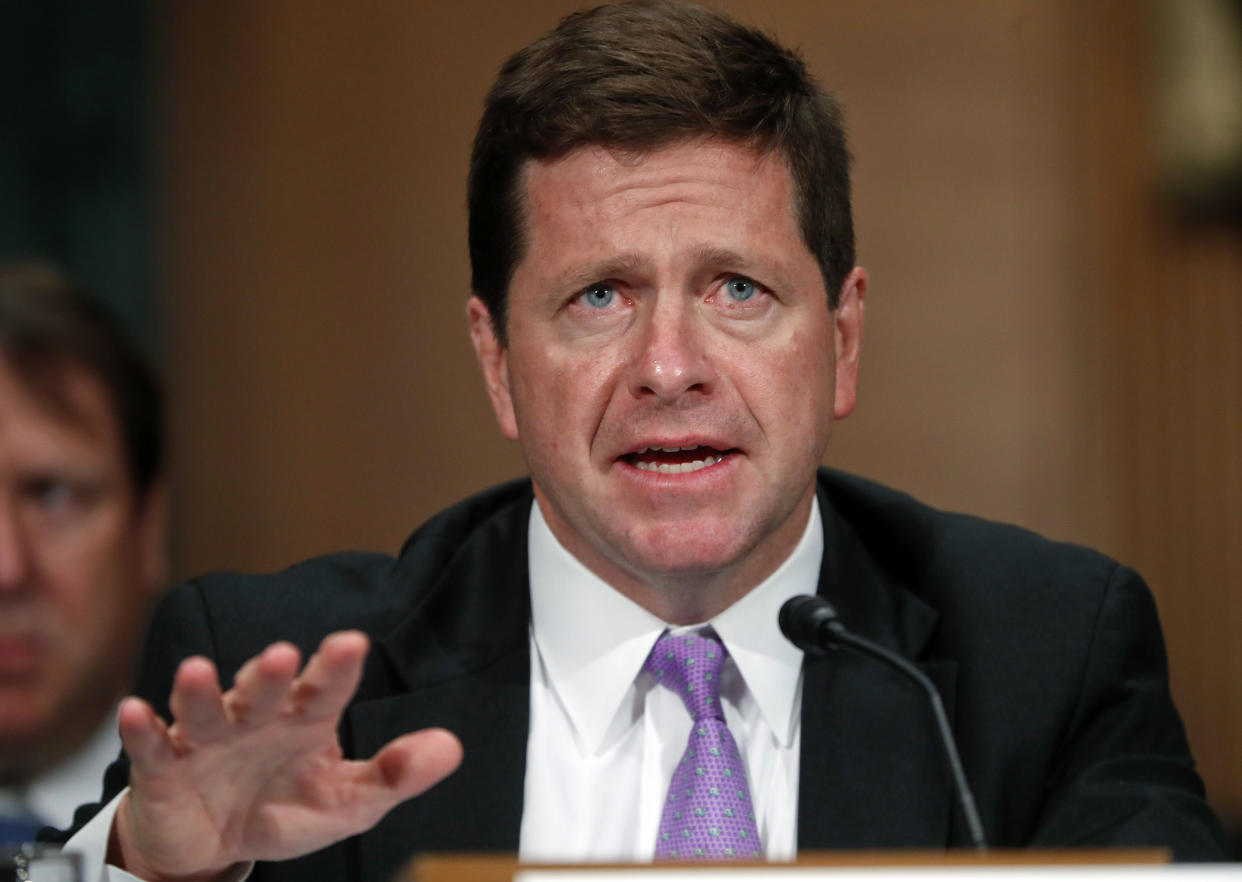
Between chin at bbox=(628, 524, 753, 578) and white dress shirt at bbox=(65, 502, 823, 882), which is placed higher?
chin at bbox=(628, 524, 753, 578)

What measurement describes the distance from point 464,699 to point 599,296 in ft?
1.81

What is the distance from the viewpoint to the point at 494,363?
220 cm

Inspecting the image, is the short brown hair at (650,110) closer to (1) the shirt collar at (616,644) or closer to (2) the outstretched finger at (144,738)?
(1) the shirt collar at (616,644)

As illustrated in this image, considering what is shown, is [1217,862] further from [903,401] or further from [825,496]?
[903,401]

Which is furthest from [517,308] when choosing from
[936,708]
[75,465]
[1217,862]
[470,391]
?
[470,391]

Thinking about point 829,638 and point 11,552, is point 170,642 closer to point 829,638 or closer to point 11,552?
point 829,638

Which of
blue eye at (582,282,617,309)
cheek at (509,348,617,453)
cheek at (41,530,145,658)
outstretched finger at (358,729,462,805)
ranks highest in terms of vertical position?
blue eye at (582,282,617,309)

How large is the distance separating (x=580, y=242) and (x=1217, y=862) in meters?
1.05

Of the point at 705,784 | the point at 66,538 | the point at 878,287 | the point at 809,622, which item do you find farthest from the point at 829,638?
the point at 878,287

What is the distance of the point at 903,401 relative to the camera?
4.03 meters

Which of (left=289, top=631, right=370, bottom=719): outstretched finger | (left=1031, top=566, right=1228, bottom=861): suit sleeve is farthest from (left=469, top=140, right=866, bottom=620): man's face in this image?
(left=289, top=631, right=370, bottom=719): outstretched finger

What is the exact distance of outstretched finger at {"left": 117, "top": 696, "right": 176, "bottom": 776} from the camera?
1.34 metres

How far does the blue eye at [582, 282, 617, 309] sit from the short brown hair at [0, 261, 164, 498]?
1.51 meters

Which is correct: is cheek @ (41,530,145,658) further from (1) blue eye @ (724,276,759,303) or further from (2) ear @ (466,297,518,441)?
(1) blue eye @ (724,276,759,303)
